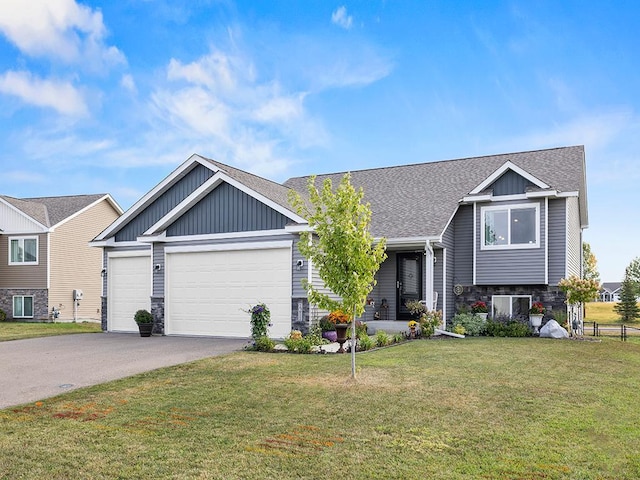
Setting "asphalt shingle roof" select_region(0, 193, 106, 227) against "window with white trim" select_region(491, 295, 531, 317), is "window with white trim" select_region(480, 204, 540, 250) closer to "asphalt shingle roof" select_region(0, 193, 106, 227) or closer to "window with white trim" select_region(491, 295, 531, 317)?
"window with white trim" select_region(491, 295, 531, 317)

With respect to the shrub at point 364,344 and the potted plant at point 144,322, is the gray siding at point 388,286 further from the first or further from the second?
the potted plant at point 144,322

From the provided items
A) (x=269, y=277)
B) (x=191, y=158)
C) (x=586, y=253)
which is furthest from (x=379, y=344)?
(x=586, y=253)

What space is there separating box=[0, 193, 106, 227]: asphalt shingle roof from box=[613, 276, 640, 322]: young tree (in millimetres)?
33912

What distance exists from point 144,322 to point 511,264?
11854 millimetres

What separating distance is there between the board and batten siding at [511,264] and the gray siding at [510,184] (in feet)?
1.39

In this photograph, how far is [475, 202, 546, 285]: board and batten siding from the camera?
57.1 feet

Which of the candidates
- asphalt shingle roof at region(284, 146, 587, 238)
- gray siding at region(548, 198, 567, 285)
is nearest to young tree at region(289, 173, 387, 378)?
asphalt shingle roof at region(284, 146, 587, 238)

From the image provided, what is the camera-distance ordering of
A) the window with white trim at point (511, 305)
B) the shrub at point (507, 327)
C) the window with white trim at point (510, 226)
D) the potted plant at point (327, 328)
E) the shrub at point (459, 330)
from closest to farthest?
the potted plant at point (327, 328), the shrub at point (507, 327), the shrub at point (459, 330), the window with white trim at point (510, 226), the window with white trim at point (511, 305)

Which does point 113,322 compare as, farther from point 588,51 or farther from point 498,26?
point 588,51

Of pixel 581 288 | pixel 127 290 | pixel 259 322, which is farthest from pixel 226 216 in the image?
pixel 581 288

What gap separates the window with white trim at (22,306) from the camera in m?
27.4

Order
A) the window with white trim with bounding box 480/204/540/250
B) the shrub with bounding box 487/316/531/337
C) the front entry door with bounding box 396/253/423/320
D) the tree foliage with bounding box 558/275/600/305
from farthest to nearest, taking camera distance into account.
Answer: the front entry door with bounding box 396/253/423/320
the window with white trim with bounding box 480/204/540/250
the shrub with bounding box 487/316/531/337
the tree foliage with bounding box 558/275/600/305

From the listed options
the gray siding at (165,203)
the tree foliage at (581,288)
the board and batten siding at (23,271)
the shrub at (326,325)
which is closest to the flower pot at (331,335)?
the shrub at (326,325)

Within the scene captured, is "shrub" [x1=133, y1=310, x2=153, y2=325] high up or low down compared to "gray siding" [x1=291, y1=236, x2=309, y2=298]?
down
